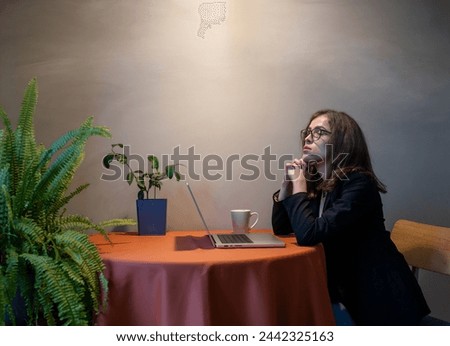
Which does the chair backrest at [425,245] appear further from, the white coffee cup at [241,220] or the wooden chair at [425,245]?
the white coffee cup at [241,220]

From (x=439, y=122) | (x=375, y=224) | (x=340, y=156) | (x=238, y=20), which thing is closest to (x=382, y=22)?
(x=439, y=122)

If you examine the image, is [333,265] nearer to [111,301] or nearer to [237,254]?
[237,254]

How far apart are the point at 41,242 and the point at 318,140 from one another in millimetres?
1089

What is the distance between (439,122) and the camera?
7.80ft

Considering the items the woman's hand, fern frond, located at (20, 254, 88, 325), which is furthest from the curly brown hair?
fern frond, located at (20, 254, 88, 325)

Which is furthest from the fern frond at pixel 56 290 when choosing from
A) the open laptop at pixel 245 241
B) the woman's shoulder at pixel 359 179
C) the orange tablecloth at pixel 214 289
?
the woman's shoulder at pixel 359 179

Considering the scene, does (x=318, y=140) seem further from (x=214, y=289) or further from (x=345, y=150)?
(x=214, y=289)

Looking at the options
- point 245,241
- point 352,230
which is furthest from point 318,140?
point 245,241

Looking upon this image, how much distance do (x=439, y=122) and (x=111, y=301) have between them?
187 cm

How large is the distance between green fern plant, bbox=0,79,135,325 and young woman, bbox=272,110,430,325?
72 cm

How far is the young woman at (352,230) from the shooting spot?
157 centimetres

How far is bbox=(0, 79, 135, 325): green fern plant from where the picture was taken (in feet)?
4.08

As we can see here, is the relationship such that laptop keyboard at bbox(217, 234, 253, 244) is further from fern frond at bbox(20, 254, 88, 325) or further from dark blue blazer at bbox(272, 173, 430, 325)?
fern frond at bbox(20, 254, 88, 325)

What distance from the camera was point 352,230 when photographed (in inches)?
64.9
